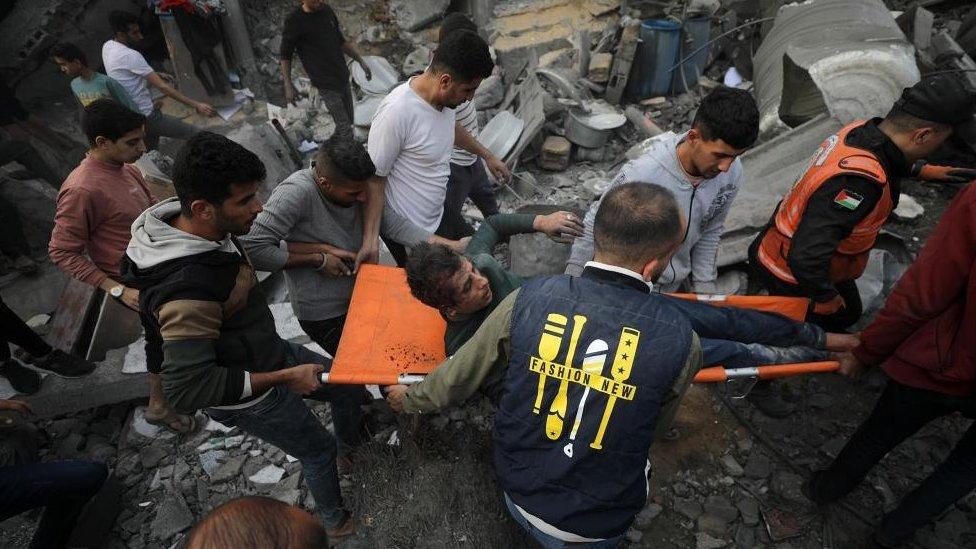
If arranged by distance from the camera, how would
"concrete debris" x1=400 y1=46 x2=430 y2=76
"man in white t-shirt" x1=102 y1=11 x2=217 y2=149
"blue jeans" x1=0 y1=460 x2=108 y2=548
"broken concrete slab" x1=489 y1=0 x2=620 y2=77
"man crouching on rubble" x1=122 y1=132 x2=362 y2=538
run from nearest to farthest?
"man crouching on rubble" x1=122 y1=132 x2=362 y2=538 → "blue jeans" x1=0 y1=460 x2=108 y2=548 → "man in white t-shirt" x1=102 y1=11 x2=217 y2=149 → "broken concrete slab" x1=489 y1=0 x2=620 y2=77 → "concrete debris" x1=400 y1=46 x2=430 y2=76

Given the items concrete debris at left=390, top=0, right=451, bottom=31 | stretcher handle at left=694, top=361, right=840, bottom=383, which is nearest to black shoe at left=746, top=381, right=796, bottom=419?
stretcher handle at left=694, top=361, right=840, bottom=383

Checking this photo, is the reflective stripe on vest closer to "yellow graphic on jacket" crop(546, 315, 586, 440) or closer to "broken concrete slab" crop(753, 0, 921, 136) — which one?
"yellow graphic on jacket" crop(546, 315, 586, 440)

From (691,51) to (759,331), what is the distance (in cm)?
537

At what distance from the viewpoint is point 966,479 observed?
6.56ft

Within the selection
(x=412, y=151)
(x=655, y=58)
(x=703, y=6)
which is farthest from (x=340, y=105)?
(x=703, y=6)

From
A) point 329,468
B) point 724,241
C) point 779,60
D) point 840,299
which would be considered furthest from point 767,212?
point 329,468

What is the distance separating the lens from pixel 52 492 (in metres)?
2.21

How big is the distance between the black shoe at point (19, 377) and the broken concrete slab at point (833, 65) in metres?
6.43

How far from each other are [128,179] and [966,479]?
447 centimetres

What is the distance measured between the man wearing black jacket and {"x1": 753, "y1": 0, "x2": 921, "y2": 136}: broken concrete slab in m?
2.24

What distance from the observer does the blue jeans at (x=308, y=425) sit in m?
2.11

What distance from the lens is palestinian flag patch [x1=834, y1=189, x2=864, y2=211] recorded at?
6.91 feet

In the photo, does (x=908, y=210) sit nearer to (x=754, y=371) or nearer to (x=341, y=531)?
(x=754, y=371)

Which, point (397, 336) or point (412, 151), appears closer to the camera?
point (397, 336)
